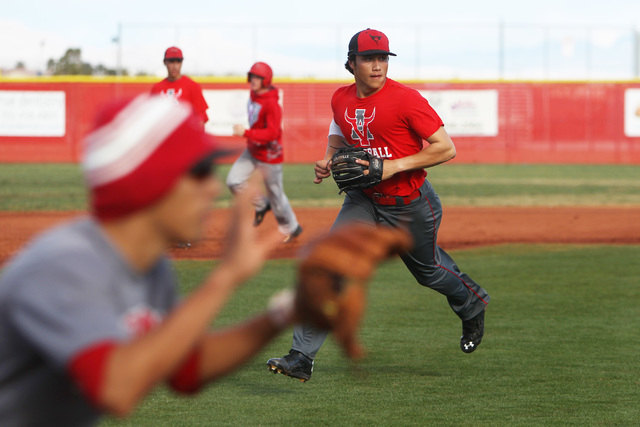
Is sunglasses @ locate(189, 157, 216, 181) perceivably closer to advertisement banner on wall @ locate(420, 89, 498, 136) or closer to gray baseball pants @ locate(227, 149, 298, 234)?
gray baseball pants @ locate(227, 149, 298, 234)

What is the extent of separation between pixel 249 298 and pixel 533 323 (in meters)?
2.52

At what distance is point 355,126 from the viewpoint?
577 cm

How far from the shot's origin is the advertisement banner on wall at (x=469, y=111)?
31469 millimetres

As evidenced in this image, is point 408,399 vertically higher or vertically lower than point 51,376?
lower

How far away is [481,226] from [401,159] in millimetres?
8530

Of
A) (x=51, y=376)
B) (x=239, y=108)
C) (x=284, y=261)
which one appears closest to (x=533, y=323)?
(x=284, y=261)

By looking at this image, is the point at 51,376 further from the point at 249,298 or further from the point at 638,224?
the point at 638,224

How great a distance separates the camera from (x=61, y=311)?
167 centimetres

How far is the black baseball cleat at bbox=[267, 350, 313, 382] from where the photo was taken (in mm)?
5293

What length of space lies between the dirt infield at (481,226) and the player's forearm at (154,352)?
8957 millimetres

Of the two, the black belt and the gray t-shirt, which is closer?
the gray t-shirt

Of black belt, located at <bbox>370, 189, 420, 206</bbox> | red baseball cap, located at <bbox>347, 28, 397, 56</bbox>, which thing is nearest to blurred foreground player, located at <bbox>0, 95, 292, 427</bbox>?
black belt, located at <bbox>370, 189, 420, 206</bbox>

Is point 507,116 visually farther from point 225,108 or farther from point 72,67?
point 72,67

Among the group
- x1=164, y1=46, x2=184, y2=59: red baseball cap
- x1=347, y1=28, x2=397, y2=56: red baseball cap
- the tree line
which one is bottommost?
x1=347, y1=28, x2=397, y2=56: red baseball cap
